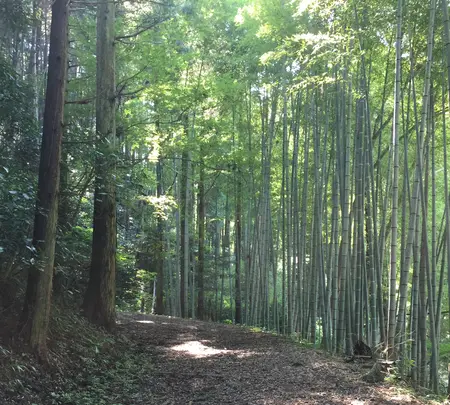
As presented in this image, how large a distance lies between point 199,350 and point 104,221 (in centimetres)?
204

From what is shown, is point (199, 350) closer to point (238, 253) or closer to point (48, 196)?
point (48, 196)

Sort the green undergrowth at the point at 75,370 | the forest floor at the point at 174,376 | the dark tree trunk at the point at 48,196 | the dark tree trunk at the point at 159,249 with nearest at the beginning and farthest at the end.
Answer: the green undergrowth at the point at 75,370 < the forest floor at the point at 174,376 < the dark tree trunk at the point at 48,196 < the dark tree trunk at the point at 159,249

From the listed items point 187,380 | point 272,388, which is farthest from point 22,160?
point 272,388

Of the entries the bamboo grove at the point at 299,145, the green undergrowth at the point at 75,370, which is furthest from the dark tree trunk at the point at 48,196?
the bamboo grove at the point at 299,145

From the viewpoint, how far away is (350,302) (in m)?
5.44

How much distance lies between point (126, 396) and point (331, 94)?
5.31 m

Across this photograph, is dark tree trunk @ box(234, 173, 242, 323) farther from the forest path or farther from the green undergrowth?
the green undergrowth

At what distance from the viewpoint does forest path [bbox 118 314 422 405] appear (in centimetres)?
325

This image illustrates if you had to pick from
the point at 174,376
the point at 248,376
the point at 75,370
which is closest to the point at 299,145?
the point at 248,376

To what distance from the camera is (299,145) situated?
941 centimetres

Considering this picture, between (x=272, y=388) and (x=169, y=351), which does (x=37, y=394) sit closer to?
(x=272, y=388)

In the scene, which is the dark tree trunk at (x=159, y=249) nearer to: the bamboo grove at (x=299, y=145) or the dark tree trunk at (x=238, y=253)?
the bamboo grove at (x=299, y=145)

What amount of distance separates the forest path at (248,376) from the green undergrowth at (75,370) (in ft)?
0.60

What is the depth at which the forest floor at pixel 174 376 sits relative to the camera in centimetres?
300
